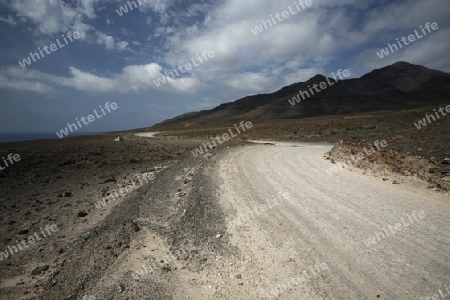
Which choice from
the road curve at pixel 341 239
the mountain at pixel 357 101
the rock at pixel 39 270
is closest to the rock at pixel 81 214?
the rock at pixel 39 270

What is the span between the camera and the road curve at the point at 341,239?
399cm

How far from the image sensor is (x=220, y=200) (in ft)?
27.3

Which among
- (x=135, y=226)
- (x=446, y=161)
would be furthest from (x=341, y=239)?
(x=446, y=161)

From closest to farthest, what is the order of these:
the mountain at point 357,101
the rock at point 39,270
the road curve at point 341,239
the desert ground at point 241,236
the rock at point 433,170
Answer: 1. the road curve at point 341,239
2. the desert ground at point 241,236
3. the rock at point 39,270
4. the rock at point 433,170
5. the mountain at point 357,101

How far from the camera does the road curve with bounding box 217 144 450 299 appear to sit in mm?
3992

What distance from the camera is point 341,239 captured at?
5.36 m

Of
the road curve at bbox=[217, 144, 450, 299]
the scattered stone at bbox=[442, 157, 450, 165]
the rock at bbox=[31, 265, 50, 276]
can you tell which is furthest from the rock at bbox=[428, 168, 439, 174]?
the rock at bbox=[31, 265, 50, 276]

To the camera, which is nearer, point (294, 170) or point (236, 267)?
point (236, 267)

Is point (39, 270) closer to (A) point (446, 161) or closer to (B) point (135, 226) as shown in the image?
(B) point (135, 226)

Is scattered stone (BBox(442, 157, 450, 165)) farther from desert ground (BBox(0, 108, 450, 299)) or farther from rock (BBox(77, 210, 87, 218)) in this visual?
rock (BBox(77, 210, 87, 218))

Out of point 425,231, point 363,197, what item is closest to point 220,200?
point 363,197

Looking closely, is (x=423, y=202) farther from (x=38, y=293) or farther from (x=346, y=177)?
(x=38, y=293)

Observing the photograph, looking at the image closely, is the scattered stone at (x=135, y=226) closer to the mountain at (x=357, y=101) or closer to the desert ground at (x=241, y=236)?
the desert ground at (x=241, y=236)

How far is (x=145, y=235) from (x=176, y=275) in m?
2.16
